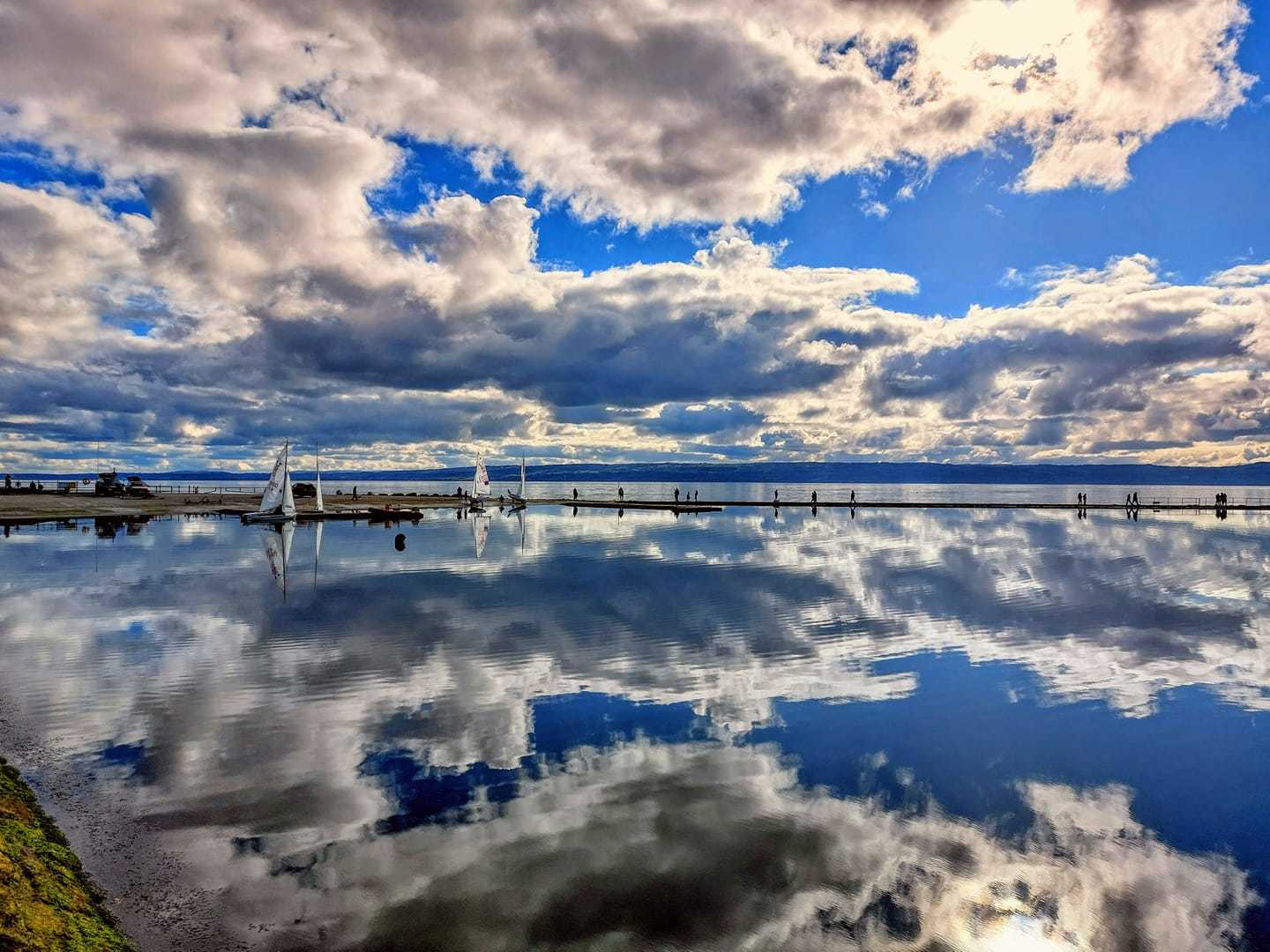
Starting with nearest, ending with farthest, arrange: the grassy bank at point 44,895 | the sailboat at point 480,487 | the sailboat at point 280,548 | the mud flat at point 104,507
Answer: the grassy bank at point 44,895, the sailboat at point 280,548, the mud flat at point 104,507, the sailboat at point 480,487

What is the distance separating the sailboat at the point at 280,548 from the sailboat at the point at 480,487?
35.2m

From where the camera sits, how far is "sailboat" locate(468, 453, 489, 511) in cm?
12596

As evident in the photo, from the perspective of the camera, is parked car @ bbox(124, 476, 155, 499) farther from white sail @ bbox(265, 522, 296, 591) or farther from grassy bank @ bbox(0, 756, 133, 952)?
grassy bank @ bbox(0, 756, 133, 952)

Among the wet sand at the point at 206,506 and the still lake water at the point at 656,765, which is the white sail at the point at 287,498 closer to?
the wet sand at the point at 206,506

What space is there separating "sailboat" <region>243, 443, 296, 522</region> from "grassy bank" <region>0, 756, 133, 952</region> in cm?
8404

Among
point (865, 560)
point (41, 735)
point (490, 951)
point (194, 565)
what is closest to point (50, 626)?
point (41, 735)

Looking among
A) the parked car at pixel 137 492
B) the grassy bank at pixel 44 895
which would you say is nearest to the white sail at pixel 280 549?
the grassy bank at pixel 44 895

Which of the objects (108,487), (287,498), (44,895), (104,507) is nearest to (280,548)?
(287,498)

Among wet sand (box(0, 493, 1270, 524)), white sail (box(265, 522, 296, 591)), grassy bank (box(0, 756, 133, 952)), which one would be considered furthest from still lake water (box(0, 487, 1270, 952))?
wet sand (box(0, 493, 1270, 524))

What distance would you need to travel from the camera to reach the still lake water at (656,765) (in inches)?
415

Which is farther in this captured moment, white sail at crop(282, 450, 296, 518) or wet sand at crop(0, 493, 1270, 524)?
wet sand at crop(0, 493, 1270, 524)

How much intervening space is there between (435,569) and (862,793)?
39.6 m

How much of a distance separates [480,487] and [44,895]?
12401cm

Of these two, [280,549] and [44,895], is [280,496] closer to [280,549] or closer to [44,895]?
[280,549]
